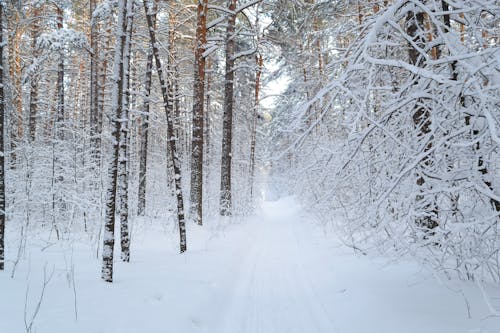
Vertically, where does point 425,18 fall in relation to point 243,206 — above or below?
above

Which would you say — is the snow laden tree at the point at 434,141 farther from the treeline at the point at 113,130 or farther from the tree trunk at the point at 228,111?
the tree trunk at the point at 228,111

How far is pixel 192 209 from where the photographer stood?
1042cm

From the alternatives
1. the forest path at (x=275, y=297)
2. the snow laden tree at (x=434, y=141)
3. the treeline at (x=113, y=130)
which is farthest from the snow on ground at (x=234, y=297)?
the snow laden tree at (x=434, y=141)

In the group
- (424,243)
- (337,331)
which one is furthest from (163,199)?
(424,243)

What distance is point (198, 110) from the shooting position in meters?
10.2

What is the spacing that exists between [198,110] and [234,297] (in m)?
6.74

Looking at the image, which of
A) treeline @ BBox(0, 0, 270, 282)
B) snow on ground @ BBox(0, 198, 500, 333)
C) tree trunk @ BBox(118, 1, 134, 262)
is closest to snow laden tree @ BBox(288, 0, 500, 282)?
snow on ground @ BBox(0, 198, 500, 333)

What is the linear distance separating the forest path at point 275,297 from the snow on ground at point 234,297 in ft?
0.05

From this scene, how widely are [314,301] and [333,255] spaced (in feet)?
8.51

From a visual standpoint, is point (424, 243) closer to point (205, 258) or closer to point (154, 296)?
point (154, 296)

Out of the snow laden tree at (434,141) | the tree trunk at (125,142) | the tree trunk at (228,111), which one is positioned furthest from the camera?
the tree trunk at (228,111)

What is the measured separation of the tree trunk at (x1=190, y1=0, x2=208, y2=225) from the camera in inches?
387

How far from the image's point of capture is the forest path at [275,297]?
404cm

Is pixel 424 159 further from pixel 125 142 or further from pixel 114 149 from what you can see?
pixel 125 142
